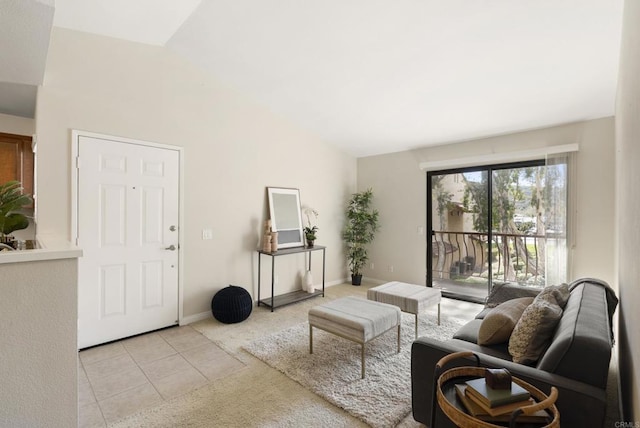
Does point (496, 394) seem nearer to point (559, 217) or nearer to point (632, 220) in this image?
point (632, 220)

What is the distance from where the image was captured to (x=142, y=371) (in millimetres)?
2510

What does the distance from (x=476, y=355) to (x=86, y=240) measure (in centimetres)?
338

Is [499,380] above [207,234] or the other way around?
the other way around

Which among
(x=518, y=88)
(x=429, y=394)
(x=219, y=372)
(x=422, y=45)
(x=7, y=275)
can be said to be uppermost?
(x=422, y=45)

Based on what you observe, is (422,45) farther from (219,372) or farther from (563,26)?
(219,372)

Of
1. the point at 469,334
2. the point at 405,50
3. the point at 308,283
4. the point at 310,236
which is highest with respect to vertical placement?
the point at 405,50

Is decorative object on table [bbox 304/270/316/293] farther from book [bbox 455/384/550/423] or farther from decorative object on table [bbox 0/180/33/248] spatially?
book [bbox 455/384/550/423]

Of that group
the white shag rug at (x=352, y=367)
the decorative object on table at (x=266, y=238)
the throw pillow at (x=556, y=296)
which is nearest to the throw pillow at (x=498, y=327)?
the throw pillow at (x=556, y=296)

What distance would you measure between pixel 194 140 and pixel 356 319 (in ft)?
9.07

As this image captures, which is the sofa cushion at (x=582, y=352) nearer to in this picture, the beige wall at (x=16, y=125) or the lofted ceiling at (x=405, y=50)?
the lofted ceiling at (x=405, y=50)

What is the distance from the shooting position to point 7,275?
4.55ft

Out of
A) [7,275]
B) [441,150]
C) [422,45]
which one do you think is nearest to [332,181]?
[441,150]

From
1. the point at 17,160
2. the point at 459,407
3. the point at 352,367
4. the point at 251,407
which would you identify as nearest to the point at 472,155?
the point at 352,367

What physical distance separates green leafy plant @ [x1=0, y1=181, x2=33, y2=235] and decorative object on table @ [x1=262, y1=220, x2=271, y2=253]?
8.32ft
